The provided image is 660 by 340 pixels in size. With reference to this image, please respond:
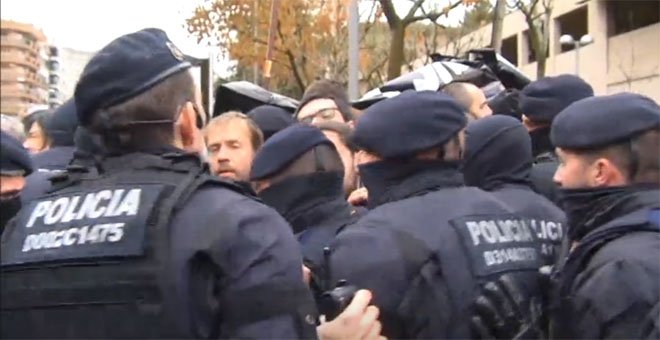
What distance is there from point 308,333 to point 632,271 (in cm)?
104

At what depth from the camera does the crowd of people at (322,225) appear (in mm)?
2510

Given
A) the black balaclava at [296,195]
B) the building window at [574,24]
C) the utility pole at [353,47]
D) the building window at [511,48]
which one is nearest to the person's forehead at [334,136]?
the black balaclava at [296,195]

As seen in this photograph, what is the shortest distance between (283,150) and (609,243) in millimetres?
1328

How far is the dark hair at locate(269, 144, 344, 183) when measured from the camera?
408 centimetres

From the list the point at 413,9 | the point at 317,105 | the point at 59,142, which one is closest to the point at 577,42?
the point at 413,9

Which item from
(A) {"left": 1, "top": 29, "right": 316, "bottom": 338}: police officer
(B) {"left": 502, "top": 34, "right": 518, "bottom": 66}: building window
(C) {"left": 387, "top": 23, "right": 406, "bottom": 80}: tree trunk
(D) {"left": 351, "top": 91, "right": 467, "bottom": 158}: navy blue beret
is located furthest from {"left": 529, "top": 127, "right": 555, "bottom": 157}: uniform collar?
(B) {"left": 502, "top": 34, "right": 518, "bottom": 66}: building window

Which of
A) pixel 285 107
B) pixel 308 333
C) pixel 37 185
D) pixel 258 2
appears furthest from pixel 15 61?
pixel 285 107

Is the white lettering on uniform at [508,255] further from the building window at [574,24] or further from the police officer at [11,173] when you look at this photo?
the building window at [574,24]

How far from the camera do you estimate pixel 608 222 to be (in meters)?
3.35

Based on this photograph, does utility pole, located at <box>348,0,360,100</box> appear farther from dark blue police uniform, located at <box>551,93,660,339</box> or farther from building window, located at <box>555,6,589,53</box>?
building window, located at <box>555,6,589,53</box>

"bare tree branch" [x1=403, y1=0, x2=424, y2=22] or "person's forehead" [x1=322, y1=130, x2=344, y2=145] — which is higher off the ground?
"person's forehead" [x1=322, y1=130, x2=344, y2=145]

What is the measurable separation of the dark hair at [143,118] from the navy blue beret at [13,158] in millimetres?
631

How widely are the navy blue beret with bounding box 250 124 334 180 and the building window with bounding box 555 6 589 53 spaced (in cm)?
3091

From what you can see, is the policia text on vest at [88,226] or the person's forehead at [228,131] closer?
the policia text on vest at [88,226]
